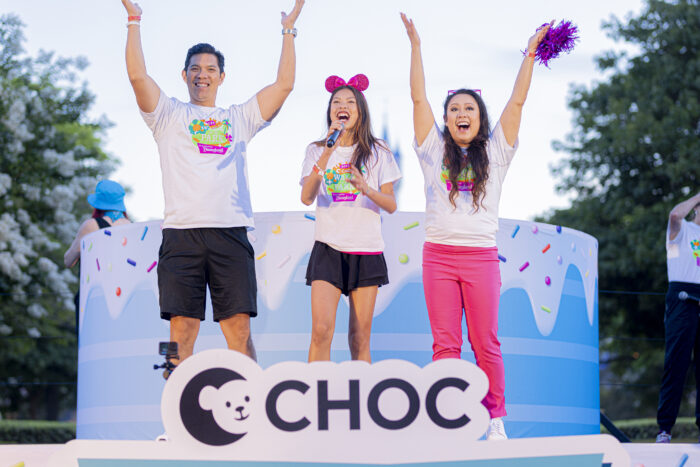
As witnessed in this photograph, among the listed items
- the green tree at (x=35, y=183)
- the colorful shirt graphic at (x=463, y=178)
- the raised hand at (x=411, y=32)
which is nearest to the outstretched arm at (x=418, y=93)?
the raised hand at (x=411, y=32)

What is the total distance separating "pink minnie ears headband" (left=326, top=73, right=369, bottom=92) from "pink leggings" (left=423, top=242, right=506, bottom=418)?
1.08 m

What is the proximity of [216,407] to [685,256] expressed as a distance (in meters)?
4.29

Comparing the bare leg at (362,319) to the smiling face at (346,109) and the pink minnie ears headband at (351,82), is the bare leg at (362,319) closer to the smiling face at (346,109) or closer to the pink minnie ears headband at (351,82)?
the smiling face at (346,109)

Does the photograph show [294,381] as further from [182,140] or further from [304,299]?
[304,299]

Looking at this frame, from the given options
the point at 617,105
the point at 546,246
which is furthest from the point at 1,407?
the point at 546,246

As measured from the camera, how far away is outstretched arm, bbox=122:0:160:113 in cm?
404

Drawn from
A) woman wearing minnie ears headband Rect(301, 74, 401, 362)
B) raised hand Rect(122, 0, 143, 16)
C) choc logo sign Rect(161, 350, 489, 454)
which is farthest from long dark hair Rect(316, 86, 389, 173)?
choc logo sign Rect(161, 350, 489, 454)

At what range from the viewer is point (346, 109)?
452 centimetres

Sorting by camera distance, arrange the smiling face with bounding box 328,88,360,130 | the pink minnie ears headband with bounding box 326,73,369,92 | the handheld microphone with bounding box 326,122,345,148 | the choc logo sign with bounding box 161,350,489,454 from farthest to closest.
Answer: the pink minnie ears headband with bounding box 326,73,369,92 → the smiling face with bounding box 328,88,360,130 → the handheld microphone with bounding box 326,122,345,148 → the choc logo sign with bounding box 161,350,489,454

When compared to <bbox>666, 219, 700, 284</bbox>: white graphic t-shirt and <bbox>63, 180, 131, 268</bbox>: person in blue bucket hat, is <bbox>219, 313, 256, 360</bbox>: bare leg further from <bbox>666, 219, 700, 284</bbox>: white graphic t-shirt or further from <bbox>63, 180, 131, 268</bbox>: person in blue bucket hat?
<bbox>666, 219, 700, 284</bbox>: white graphic t-shirt

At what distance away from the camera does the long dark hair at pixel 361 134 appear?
4.47 metres

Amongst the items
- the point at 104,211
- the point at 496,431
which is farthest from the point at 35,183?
the point at 496,431

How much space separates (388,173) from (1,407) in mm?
22249

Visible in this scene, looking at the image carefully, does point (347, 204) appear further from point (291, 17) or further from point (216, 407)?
point (216, 407)
